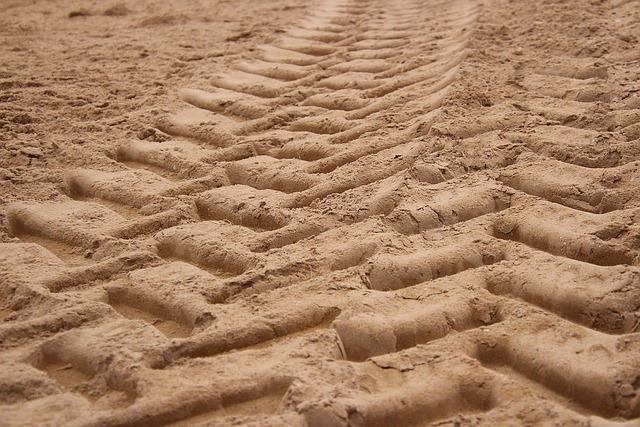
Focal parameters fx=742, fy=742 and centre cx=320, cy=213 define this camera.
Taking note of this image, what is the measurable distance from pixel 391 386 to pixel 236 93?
7.26 feet

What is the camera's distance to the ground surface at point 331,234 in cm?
161

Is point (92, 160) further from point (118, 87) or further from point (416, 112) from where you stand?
point (416, 112)

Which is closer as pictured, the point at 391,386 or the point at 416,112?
the point at 391,386

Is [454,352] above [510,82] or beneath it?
Answer: beneath

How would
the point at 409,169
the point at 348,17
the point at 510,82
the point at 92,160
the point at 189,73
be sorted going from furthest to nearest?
1. the point at 348,17
2. the point at 189,73
3. the point at 510,82
4. the point at 92,160
5. the point at 409,169

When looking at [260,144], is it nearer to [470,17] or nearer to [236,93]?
[236,93]

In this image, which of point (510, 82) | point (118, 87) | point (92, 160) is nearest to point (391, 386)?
point (92, 160)

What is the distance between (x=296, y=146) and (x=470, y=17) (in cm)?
207

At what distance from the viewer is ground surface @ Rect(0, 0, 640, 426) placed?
63.2 inches

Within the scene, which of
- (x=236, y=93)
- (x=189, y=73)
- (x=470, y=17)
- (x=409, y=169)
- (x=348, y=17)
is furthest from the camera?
(x=348, y=17)

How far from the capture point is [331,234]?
222 centimetres

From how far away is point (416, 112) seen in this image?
9.86 feet

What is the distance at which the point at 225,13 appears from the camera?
5168 mm

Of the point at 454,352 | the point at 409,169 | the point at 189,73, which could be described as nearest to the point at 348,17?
the point at 189,73
